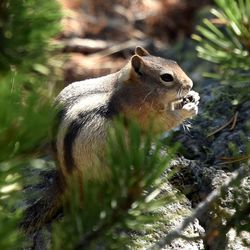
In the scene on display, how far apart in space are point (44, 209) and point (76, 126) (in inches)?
10.8

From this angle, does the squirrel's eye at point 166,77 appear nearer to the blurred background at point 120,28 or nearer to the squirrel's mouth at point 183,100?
the squirrel's mouth at point 183,100

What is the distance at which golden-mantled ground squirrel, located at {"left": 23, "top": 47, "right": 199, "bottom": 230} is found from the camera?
2012 mm

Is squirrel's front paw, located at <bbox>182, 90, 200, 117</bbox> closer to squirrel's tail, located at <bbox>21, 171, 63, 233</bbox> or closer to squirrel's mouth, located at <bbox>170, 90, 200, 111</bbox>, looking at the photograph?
squirrel's mouth, located at <bbox>170, 90, 200, 111</bbox>

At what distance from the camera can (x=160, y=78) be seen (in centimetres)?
233

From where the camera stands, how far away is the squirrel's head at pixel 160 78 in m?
2.30

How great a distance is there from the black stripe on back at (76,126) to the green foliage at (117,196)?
90 centimetres

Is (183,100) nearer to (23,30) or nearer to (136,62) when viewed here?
(136,62)

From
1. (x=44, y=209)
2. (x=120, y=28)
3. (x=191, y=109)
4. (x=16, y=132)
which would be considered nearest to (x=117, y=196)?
(x=16, y=132)

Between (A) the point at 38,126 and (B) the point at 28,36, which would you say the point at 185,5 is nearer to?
(B) the point at 28,36

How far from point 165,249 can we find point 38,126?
925 millimetres

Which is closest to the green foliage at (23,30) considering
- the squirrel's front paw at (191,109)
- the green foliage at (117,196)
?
the squirrel's front paw at (191,109)

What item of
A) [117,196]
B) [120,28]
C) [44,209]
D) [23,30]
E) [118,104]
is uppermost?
[117,196]

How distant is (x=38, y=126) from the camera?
3.22 feet

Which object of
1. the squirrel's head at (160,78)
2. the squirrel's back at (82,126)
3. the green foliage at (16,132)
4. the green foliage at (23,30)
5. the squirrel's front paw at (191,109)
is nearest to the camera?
the green foliage at (16,132)
